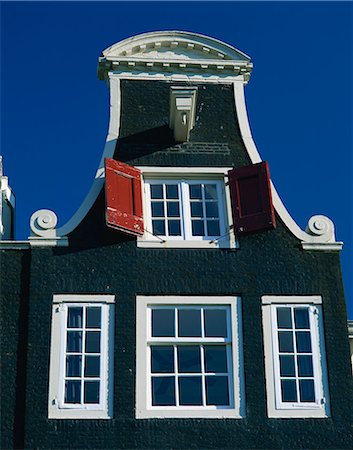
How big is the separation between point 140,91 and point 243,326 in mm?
5507

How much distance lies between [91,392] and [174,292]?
228cm

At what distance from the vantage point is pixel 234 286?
17000 mm

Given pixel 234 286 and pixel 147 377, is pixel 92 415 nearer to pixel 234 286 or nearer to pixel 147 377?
pixel 147 377

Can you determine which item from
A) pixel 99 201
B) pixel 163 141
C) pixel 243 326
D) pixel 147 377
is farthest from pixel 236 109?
pixel 147 377

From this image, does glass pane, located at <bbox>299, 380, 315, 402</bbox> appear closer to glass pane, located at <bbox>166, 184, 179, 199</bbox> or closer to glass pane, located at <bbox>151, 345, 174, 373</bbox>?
glass pane, located at <bbox>151, 345, 174, 373</bbox>

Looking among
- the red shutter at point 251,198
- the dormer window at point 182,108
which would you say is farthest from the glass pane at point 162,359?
the dormer window at point 182,108

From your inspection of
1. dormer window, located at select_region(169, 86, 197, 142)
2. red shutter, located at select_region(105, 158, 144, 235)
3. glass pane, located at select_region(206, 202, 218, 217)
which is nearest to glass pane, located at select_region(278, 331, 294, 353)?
glass pane, located at select_region(206, 202, 218, 217)

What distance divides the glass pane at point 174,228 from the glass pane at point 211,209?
611 millimetres

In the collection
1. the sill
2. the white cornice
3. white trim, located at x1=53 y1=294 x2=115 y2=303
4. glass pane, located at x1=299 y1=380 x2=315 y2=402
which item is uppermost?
the white cornice

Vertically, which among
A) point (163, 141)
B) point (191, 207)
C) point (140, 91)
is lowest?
point (191, 207)

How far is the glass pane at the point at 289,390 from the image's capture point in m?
16.3

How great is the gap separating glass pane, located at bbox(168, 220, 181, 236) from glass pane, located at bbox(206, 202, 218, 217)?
61 centimetres

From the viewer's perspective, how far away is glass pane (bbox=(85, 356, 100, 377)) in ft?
53.3

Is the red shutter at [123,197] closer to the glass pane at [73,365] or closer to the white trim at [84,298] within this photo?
the white trim at [84,298]
